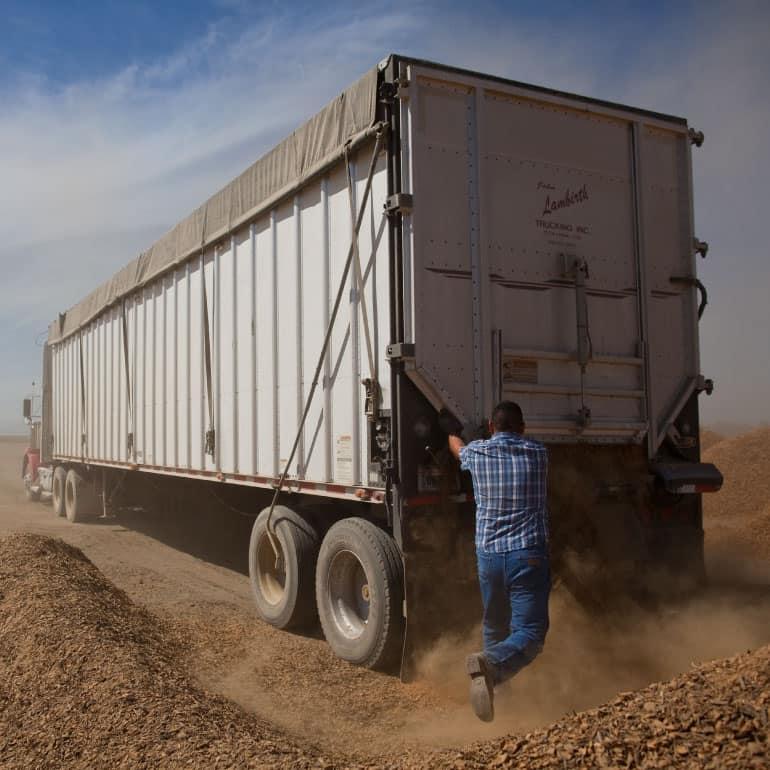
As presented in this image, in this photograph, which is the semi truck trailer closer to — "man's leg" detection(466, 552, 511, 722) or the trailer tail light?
the trailer tail light

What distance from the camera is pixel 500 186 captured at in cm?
611

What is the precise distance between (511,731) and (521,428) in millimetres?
1690

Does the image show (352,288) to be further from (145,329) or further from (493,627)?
(145,329)

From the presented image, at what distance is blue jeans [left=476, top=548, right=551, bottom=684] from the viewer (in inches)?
179

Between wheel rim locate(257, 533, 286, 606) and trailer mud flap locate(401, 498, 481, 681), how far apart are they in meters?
2.27

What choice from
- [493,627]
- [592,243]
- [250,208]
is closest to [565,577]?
[493,627]

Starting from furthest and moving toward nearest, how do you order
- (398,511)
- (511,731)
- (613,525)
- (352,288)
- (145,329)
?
(145,329) < (352,288) < (613,525) < (398,511) < (511,731)

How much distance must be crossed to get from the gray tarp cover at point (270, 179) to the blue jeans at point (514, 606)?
10.4ft

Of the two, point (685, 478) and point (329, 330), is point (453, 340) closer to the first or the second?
point (329, 330)

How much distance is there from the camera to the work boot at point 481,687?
432cm

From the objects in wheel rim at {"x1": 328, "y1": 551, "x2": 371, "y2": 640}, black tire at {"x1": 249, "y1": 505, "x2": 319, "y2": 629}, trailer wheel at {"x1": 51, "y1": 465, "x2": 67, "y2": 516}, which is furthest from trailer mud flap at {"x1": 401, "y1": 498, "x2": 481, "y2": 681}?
trailer wheel at {"x1": 51, "y1": 465, "x2": 67, "y2": 516}

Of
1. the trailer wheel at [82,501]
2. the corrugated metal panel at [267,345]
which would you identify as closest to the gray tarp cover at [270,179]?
the corrugated metal panel at [267,345]

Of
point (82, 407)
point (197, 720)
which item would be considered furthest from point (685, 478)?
point (82, 407)

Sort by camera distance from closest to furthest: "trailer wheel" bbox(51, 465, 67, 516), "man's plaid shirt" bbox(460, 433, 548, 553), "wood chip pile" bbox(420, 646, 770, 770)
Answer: "wood chip pile" bbox(420, 646, 770, 770)
"man's plaid shirt" bbox(460, 433, 548, 553)
"trailer wheel" bbox(51, 465, 67, 516)
